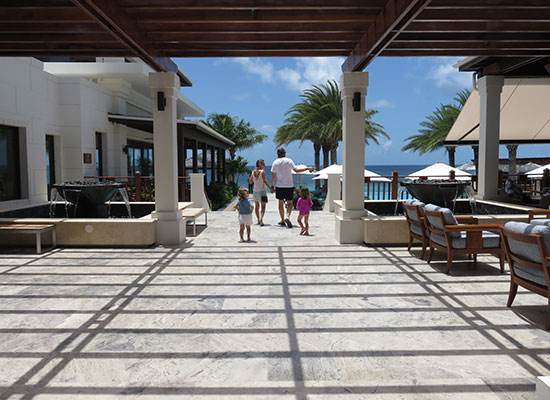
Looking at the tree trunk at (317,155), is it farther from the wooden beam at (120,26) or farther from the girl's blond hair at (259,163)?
the wooden beam at (120,26)

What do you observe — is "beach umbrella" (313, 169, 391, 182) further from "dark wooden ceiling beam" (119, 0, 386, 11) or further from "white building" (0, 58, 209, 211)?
"white building" (0, 58, 209, 211)

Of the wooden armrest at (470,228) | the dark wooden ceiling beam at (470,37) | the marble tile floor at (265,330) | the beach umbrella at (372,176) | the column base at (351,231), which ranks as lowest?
the marble tile floor at (265,330)

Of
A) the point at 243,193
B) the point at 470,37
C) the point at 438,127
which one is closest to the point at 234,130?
the point at 438,127

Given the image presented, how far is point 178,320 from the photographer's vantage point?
13.0 feet

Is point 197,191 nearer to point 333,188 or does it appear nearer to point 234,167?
point 333,188

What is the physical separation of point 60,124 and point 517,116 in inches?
549

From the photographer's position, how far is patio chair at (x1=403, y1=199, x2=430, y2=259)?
6.40 meters

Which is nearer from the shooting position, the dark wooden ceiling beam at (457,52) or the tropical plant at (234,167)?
the dark wooden ceiling beam at (457,52)

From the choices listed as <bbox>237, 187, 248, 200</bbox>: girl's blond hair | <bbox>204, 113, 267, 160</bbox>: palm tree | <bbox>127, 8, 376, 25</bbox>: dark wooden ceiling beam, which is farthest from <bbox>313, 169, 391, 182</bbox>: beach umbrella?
<bbox>204, 113, 267, 160</bbox>: palm tree

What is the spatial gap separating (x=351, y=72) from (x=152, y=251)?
15.2 ft

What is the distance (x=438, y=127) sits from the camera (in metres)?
27.1

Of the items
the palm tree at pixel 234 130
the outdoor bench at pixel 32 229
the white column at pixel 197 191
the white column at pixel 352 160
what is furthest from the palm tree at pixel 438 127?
the outdoor bench at pixel 32 229

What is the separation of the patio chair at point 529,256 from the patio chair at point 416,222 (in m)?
2.01

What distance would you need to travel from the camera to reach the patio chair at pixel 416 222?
640 centimetres
